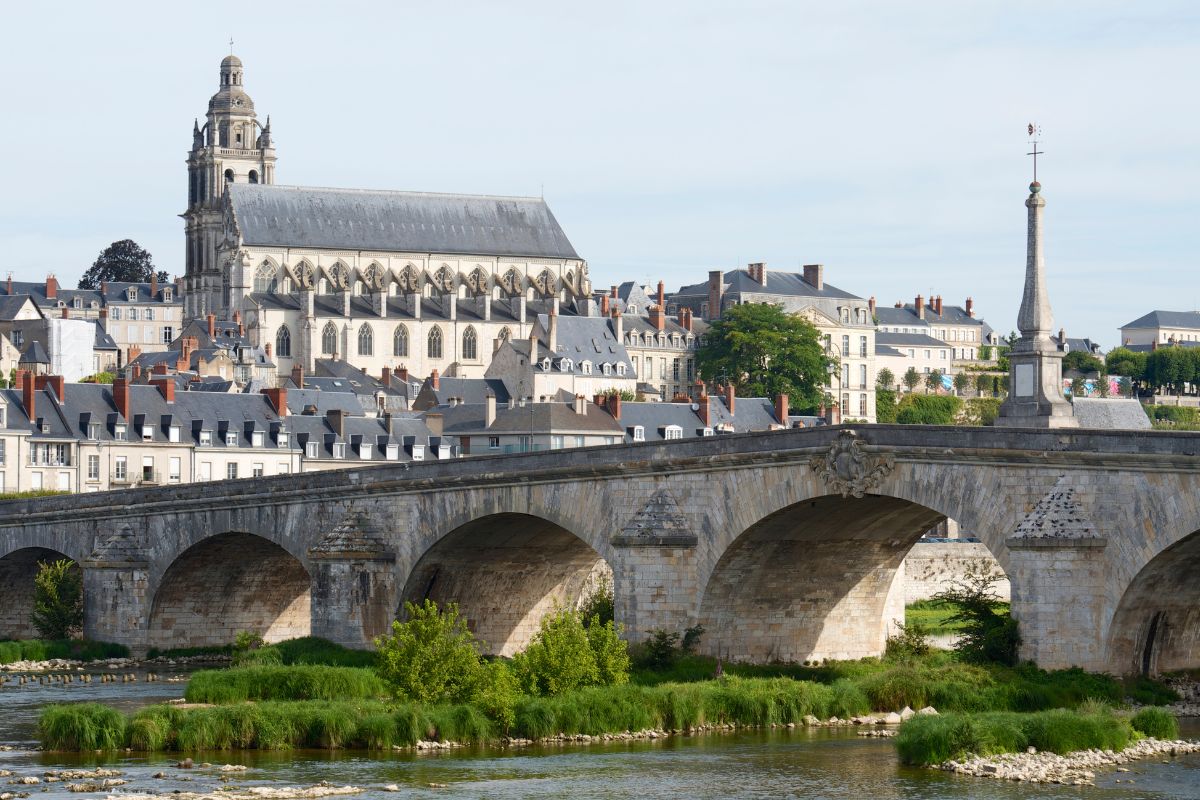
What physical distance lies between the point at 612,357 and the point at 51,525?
6819 centimetres

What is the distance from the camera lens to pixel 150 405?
8762 centimetres

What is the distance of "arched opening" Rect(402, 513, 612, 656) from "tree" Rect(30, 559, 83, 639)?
1413cm

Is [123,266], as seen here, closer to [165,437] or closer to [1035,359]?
[165,437]

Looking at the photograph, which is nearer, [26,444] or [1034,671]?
[1034,671]

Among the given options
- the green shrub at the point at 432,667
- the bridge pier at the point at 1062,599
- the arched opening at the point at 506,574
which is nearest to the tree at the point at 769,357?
the arched opening at the point at 506,574

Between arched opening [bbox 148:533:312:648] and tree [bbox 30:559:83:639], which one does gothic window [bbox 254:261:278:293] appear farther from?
arched opening [bbox 148:533:312:648]

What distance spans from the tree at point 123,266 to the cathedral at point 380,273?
1525 cm

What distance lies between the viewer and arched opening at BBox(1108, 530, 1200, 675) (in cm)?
3959

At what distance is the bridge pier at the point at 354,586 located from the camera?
183ft

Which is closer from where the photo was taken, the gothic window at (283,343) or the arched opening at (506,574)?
the arched opening at (506,574)

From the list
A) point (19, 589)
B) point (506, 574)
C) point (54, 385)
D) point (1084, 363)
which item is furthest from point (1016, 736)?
point (1084, 363)

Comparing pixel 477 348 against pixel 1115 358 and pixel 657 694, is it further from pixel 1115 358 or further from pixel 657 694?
pixel 657 694

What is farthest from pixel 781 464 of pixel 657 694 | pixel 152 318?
pixel 152 318

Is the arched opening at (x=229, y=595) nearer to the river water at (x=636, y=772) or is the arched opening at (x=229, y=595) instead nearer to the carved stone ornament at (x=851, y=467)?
the river water at (x=636, y=772)
